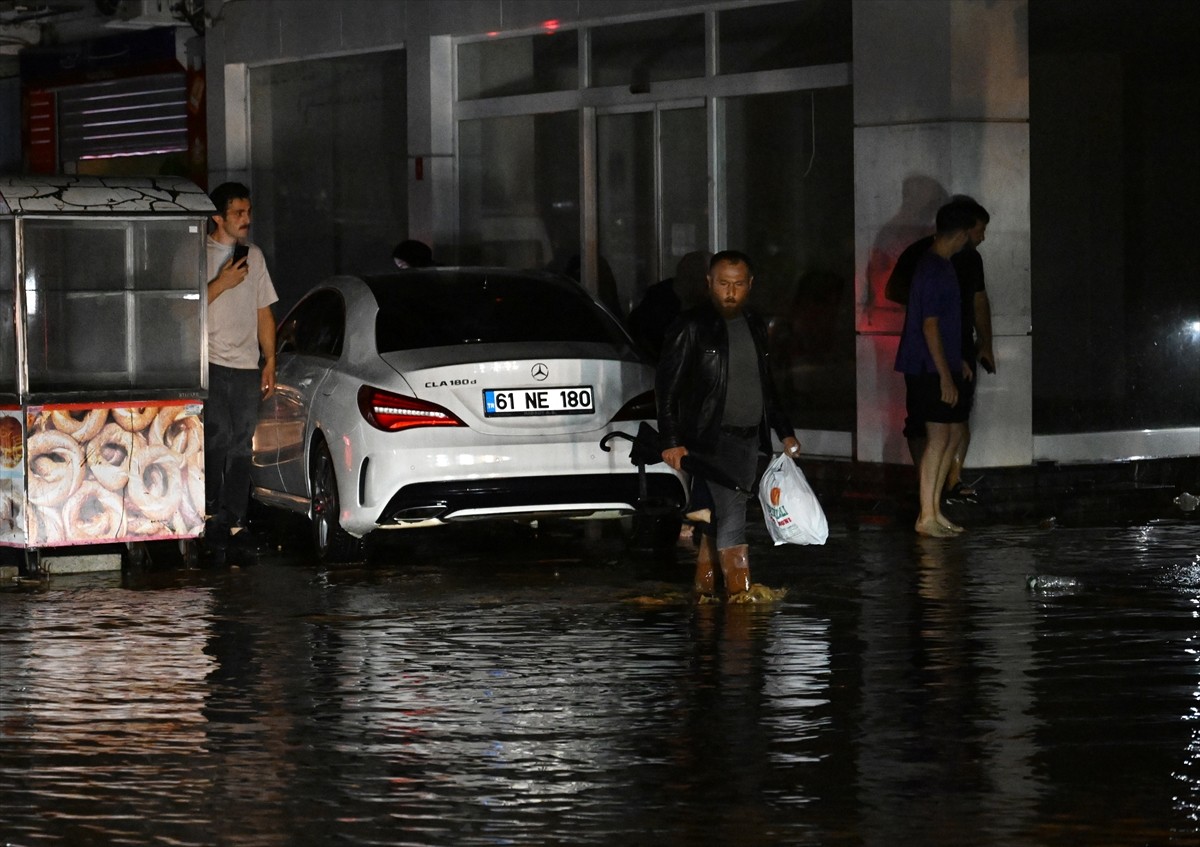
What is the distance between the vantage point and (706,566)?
10.5 meters

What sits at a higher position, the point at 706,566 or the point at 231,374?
the point at 231,374

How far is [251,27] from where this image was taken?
75.5 feet

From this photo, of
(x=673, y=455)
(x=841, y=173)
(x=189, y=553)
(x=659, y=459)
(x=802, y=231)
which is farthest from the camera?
(x=802, y=231)

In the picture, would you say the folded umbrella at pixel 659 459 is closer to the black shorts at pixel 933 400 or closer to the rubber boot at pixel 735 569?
the rubber boot at pixel 735 569

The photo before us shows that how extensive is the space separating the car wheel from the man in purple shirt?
328 centimetres

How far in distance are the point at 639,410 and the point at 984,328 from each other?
10.3ft

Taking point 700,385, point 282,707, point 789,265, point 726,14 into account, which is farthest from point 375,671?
point 726,14

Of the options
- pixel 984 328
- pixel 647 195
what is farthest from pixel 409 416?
pixel 647 195

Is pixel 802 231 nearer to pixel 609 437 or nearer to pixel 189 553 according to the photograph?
pixel 609 437

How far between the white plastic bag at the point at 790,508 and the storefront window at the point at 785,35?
640 centimetres

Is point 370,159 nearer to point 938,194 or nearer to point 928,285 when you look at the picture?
point 938,194

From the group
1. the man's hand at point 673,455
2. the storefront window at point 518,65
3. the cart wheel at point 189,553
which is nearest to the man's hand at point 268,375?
the cart wheel at point 189,553

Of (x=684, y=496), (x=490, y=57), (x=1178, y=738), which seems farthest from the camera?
(x=490, y=57)

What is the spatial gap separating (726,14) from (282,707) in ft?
34.1
